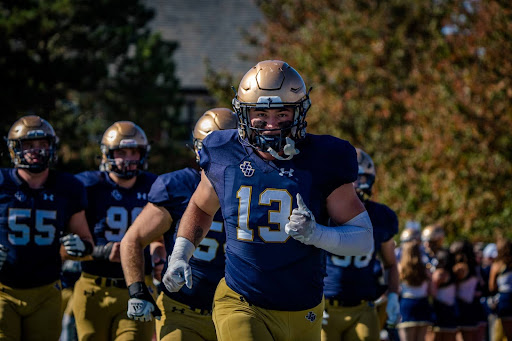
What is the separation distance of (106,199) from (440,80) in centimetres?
1108

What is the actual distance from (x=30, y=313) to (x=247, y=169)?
104 inches

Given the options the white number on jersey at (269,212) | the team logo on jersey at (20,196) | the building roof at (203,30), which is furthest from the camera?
the building roof at (203,30)

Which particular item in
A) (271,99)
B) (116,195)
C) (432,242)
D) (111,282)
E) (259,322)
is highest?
(271,99)

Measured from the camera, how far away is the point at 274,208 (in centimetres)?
372

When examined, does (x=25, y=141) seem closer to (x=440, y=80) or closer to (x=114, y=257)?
(x=114, y=257)

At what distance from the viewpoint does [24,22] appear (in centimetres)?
1678

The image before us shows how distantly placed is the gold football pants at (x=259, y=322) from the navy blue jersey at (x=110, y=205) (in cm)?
249

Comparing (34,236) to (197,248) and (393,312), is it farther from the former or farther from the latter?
(393,312)

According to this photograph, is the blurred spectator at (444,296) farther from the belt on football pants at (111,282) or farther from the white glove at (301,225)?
the white glove at (301,225)

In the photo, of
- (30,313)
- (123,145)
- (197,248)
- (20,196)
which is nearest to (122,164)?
(123,145)

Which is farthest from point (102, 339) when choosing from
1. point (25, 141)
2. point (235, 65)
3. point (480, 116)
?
point (235, 65)

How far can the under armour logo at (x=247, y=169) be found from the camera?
3795mm

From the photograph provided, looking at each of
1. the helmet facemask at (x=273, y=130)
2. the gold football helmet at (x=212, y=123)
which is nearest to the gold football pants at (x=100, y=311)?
the gold football helmet at (x=212, y=123)

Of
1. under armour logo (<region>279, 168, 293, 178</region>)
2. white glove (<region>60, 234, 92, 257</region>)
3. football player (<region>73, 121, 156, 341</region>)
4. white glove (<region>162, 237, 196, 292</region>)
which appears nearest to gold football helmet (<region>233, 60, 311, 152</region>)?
under armour logo (<region>279, 168, 293, 178</region>)
